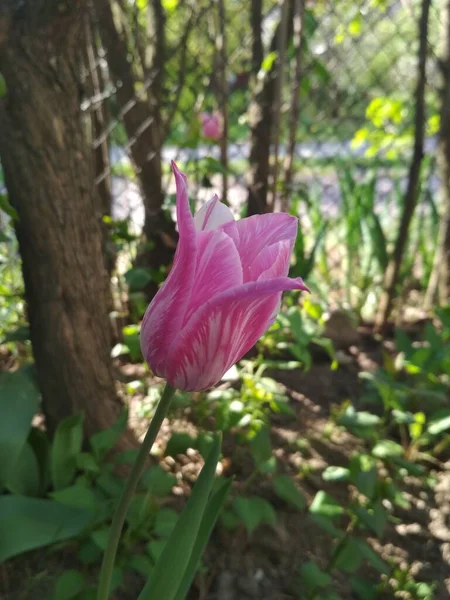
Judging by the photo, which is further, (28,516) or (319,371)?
(319,371)

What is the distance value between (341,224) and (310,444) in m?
1.86

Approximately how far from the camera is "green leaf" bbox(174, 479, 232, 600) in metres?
0.71

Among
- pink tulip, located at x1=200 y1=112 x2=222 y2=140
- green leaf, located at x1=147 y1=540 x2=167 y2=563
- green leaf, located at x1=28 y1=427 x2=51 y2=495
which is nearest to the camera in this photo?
green leaf, located at x1=147 y1=540 x2=167 y2=563

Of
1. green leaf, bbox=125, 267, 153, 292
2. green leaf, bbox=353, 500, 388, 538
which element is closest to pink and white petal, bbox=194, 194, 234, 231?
green leaf, bbox=353, 500, 388, 538

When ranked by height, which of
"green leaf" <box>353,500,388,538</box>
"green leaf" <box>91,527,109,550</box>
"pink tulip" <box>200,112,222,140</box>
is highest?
"pink tulip" <box>200,112,222,140</box>

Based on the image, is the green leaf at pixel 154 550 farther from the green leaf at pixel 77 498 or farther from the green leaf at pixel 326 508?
the green leaf at pixel 326 508

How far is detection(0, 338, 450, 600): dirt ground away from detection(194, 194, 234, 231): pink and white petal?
0.81 m

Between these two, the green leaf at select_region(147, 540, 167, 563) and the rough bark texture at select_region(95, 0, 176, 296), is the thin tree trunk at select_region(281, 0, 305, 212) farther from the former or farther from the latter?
the green leaf at select_region(147, 540, 167, 563)

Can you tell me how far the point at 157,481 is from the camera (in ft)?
3.61

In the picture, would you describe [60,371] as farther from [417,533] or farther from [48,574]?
[417,533]

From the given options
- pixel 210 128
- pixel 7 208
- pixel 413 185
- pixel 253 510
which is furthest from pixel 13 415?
pixel 413 185

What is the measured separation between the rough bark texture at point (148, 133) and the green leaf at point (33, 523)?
3.57ft

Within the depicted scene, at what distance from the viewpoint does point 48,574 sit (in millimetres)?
1158

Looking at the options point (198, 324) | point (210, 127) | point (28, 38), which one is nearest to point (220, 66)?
point (210, 127)
